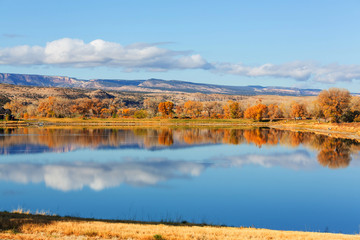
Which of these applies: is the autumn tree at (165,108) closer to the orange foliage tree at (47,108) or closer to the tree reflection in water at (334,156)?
the orange foliage tree at (47,108)

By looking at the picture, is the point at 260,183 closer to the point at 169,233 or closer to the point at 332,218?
the point at 332,218

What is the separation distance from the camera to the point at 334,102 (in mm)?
82812

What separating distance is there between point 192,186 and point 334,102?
6862 centimetres

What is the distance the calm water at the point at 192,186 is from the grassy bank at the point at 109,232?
3.44 metres

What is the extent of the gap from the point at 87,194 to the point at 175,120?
9037 centimetres

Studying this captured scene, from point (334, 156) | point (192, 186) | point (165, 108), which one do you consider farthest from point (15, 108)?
point (192, 186)

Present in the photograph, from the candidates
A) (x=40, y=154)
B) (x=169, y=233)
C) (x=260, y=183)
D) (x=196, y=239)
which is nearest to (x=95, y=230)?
(x=169, y=233)

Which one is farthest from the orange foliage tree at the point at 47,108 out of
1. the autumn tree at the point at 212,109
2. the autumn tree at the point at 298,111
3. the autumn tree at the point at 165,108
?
the autumn tree at the point at 298,111

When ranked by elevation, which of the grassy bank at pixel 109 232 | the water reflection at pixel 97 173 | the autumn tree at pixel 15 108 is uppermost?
the grassy bank at pixel 109 232

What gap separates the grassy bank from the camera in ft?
36.8

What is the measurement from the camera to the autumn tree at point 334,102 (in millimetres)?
82981

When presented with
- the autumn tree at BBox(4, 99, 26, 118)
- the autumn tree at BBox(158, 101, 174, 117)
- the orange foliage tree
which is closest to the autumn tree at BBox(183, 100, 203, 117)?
the autumn tree at BBox(158, 101, 174, 117)

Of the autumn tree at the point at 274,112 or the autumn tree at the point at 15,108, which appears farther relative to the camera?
the autumn tree at the point at 15,108

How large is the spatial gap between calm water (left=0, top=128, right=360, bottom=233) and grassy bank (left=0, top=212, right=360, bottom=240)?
3445 mm
